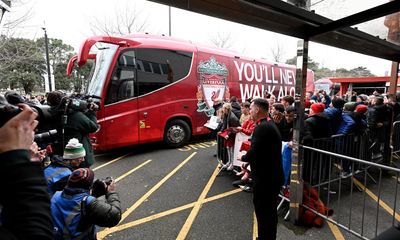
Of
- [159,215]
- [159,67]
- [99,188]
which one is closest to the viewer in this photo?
[99,188]

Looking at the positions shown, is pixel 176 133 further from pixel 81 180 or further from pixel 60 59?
pixel 60 59

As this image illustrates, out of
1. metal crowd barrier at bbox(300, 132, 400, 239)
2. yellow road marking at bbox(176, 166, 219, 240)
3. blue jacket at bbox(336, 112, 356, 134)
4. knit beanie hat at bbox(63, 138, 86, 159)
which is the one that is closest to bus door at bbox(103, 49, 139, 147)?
yellow road marking at bbox(176, 166, 219, 240)

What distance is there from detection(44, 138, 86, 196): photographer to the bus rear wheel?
5.36 metres

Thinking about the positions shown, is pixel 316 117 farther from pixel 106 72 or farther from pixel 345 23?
pixel 106 72

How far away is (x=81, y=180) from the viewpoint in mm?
1872

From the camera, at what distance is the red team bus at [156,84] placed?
657 centimetres

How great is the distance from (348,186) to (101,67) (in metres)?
6.87

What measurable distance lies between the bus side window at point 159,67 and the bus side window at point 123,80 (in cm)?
22

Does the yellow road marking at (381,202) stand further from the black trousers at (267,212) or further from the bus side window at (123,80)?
the bus side window at (123,80)

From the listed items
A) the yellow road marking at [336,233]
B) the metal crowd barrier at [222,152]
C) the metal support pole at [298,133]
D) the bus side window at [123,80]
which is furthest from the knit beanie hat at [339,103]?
the bus side window at [123,80]

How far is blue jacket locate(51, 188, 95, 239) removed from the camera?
1859mm

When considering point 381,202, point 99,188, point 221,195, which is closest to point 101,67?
point 221,195

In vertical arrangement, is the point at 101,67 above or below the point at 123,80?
above

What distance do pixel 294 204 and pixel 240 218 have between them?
85 cm
